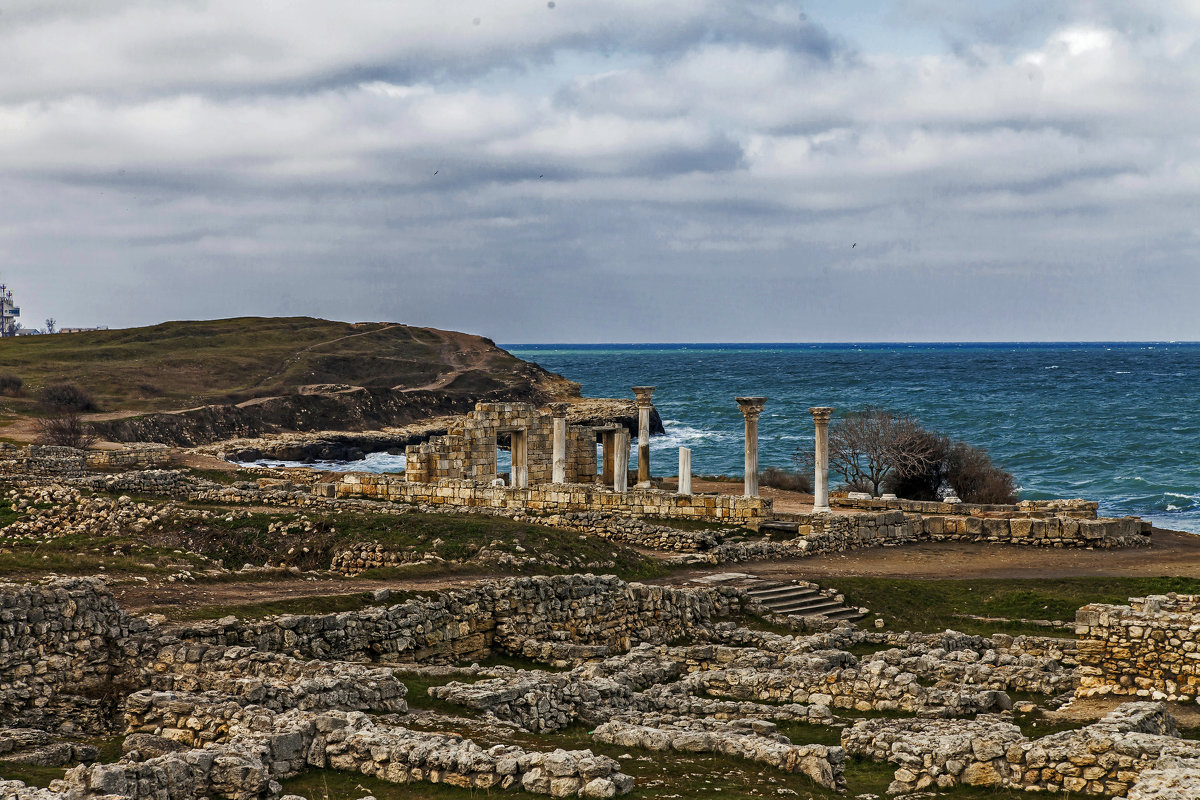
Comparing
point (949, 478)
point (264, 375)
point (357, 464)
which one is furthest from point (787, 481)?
point (264, 375)

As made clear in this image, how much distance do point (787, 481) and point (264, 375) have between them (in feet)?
190

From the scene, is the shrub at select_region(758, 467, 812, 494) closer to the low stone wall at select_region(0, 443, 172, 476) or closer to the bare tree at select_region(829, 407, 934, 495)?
the bare tree at select_region(829, 407, 934, 495)

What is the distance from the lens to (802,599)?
1000 inches

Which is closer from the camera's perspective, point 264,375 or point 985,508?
point 985,508

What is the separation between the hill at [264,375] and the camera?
79.7 meters

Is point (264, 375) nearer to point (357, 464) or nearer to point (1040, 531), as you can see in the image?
point (357, 464)

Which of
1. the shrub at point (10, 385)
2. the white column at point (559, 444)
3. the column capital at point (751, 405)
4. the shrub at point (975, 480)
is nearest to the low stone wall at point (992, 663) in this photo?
the column capital at point (751, 405)

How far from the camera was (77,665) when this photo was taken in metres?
15.8

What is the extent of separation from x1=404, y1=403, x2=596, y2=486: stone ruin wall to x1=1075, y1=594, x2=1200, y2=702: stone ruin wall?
24.8 m

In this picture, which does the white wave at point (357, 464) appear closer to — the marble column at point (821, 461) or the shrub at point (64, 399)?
the shrub at point (64, 399)

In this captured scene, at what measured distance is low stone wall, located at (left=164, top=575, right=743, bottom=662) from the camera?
680 inches

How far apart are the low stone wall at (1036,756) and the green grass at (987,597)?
35.3ft

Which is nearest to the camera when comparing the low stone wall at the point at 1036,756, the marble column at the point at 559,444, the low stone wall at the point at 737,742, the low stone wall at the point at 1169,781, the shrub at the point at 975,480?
the low stone wall at the point at 1169,781

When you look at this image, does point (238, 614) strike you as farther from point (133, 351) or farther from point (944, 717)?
point (133, 351)
